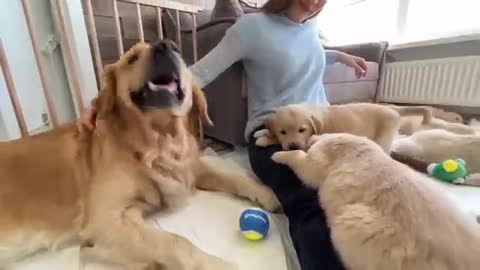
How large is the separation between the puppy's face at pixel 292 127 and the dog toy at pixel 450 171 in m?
0.43

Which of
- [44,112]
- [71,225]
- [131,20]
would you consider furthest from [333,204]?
[131,20]

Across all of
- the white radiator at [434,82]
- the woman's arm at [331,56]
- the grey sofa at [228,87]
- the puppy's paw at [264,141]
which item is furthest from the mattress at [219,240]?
the white radiator at [434,82]

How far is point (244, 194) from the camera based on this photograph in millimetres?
1044

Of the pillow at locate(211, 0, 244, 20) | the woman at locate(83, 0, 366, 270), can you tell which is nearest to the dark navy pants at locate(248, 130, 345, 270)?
the woman at locate(83, 0, 366, 270)

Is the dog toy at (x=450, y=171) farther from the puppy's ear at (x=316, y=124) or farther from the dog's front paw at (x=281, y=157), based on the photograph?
the dog's front paw at (x=281, y=157)

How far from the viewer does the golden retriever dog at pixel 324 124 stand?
3.99 ft

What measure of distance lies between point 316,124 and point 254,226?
576mm

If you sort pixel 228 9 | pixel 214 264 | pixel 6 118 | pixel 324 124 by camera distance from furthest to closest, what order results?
1. pixel 228 9
2. pixel 6 118
3. pixel 324 124
4. pixel 214 264

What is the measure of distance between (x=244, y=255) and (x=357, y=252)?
29 cm

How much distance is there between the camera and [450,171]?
1084 mm

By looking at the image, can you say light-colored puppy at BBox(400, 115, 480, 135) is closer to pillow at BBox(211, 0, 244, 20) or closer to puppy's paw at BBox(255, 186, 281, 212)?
puppy's paw at BBox(255, 186, 281, 212)

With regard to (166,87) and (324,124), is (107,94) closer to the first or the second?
(166,87)

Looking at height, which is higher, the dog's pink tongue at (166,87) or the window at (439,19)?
the dog's pink tongue at (166,87)

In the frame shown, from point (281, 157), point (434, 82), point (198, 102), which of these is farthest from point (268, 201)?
point (434, 82)
